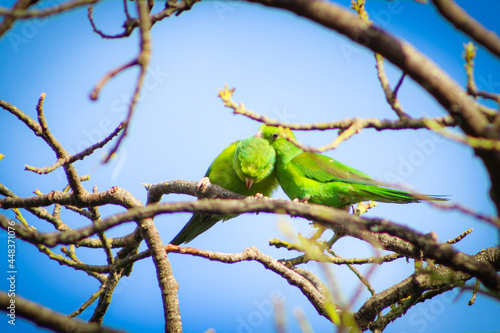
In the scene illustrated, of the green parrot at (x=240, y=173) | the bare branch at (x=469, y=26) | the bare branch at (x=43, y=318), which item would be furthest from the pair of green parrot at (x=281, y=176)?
the bare branch at (x=43, y=318)

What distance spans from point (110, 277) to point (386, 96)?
2872 millimetres

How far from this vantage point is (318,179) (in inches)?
196

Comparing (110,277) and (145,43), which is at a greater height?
(110,277)

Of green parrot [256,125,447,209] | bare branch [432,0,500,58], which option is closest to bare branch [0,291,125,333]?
bare branch [432,0,500,58]

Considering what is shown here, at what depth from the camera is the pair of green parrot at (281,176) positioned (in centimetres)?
482

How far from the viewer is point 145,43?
1.30 meters

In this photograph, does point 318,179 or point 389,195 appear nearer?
point 389,195

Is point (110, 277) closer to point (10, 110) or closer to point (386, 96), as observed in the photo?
point (10, 110)

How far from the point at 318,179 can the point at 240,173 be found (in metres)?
0.96

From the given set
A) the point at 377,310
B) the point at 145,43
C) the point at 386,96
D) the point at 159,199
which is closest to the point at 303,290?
the point at 377,310

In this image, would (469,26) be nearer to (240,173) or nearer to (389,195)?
(389,195)

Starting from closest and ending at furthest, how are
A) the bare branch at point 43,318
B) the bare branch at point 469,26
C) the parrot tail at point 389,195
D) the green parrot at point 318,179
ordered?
the bare branch at point 43,318
the bare branch at point 469,26
the parrot tail at point 389,195
the green parrot at point 318,179

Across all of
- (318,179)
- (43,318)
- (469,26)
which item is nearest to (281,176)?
(318,179)

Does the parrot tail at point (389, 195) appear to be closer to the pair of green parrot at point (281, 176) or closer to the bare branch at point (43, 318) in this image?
the pair of green parrot at point (281, 176)
